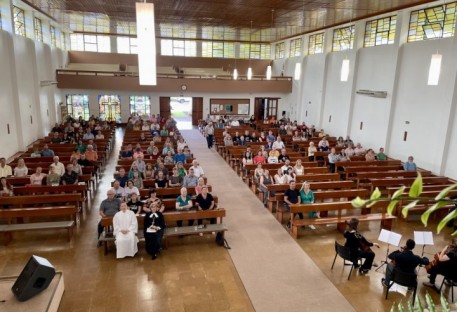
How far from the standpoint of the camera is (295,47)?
22.9 metres

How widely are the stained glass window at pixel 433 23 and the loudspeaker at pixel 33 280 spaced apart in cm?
1288

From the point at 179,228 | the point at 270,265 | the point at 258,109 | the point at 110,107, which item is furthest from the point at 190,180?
the point at 258,109

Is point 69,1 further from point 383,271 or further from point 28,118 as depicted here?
point 383,271

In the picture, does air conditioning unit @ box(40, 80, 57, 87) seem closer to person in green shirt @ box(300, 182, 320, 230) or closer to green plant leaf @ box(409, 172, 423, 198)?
person in green shirt @ box(300, 182, 320, 230)

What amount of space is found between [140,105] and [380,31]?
15.7m

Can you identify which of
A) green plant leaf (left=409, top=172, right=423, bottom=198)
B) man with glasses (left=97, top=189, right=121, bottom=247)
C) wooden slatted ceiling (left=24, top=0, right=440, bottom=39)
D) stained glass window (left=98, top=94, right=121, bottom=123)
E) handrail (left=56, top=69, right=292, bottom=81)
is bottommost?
man with glasses (left=97, top=189, right=121, bottom=247)

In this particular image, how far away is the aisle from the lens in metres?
5.63

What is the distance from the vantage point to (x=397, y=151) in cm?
1389

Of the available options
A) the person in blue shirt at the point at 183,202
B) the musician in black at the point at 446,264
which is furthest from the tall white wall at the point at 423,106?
the person in blue shirt at the point at 183,202

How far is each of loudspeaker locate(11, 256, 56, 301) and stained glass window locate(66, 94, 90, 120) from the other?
769 inches

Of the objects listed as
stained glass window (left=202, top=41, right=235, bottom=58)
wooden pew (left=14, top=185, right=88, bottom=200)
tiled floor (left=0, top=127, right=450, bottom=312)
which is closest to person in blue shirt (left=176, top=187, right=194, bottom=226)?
tiled floor (left=0, top=127, right=450, bottom=312)

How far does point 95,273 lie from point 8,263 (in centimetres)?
171

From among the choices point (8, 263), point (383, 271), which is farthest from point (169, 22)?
point (383, 271)

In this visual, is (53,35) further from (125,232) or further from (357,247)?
(357,247)
